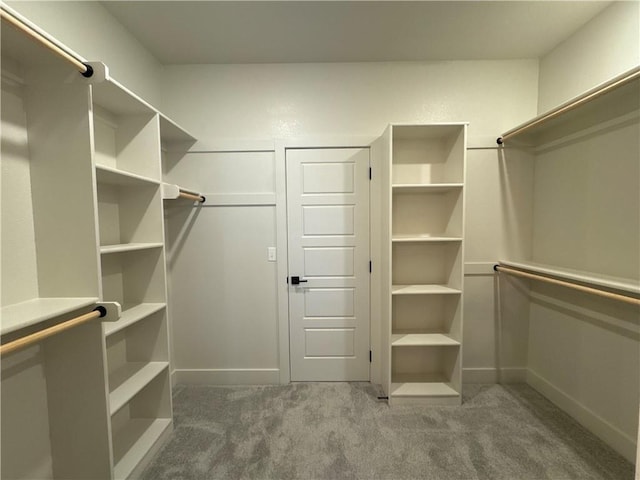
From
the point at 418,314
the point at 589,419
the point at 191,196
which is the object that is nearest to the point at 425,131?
the point at 418,314

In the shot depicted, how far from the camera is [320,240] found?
231 cm

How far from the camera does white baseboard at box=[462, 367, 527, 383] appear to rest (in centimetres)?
232

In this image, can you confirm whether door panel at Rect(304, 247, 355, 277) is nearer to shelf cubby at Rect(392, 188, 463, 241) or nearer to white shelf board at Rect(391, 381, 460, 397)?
shelf cubby at Rect(392, 188, 463, 241)

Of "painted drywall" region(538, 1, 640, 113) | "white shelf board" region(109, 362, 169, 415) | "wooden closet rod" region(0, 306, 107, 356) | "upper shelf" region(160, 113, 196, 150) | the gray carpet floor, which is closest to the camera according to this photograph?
"wooden closet rod" region(0, 306, 107, 356)

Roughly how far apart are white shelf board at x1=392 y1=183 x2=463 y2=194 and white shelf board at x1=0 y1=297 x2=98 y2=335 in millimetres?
1975

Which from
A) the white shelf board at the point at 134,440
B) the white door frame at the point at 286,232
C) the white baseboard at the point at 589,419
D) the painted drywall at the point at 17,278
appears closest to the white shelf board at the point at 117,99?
the painted drywall at the point at 17,278

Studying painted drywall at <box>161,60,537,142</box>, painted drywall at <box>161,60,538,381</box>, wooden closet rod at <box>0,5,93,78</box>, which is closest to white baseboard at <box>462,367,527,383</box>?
painted drywall at <box>161,60,538,381</box>

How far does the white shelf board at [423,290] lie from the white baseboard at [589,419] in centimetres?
114

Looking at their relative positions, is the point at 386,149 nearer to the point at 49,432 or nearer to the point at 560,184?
Result: the point at 560,184

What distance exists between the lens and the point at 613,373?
1641mm

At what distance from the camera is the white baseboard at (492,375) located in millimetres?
2324

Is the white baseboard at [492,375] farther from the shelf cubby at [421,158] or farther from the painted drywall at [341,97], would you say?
the painted drywall at [341,97]

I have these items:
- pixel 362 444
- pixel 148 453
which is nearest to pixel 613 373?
pixel 362 444

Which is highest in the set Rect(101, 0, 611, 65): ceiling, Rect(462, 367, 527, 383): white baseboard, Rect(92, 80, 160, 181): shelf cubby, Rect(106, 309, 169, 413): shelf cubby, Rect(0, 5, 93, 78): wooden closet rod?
Rect(101, 0, 611, 65): ceiling
